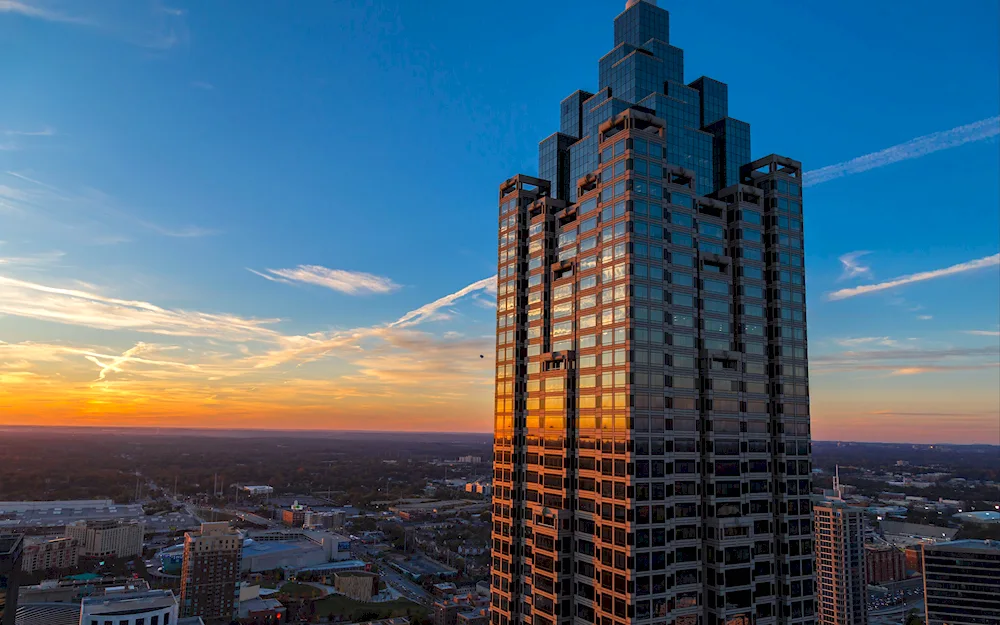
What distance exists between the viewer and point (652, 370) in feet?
312

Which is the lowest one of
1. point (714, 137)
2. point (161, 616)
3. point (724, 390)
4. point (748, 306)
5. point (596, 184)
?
point (161, 616)

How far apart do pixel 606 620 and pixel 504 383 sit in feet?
146

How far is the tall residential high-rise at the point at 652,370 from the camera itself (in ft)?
308

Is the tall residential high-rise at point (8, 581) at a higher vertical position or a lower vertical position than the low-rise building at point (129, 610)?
higher

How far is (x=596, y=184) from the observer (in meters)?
106

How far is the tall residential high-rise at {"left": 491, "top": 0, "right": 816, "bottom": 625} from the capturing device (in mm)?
93750

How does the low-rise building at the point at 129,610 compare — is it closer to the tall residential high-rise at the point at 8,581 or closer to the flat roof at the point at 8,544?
the tall residential high-rise at the point at 8,581

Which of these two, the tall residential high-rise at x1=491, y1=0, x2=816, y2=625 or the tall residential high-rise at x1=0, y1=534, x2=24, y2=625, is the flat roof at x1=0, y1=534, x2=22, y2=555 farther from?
the tall residential high-rise at x1=491, y1=0, x2=816, y2=625

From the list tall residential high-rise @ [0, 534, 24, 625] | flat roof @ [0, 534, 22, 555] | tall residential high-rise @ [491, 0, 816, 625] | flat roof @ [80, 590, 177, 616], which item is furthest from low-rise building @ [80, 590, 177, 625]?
tall residential high-rise @ [491, 0, 816, 625]

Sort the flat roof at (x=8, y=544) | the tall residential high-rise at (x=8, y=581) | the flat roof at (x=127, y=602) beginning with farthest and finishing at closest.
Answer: the flat roof at (x=127, y=602)
the flat roof at (x=8, y=544)
the tall residential high-rise at (x=8, y=581)

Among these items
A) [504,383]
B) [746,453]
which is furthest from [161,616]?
[746,453]

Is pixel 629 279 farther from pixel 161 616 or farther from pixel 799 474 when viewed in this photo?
pixel 161 616

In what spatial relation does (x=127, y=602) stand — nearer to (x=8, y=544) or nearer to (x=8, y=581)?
(x=8, y=544)

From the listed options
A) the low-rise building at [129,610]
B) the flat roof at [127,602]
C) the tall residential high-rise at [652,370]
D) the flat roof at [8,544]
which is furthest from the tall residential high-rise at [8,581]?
the tall residential high-rise at [652,370]
